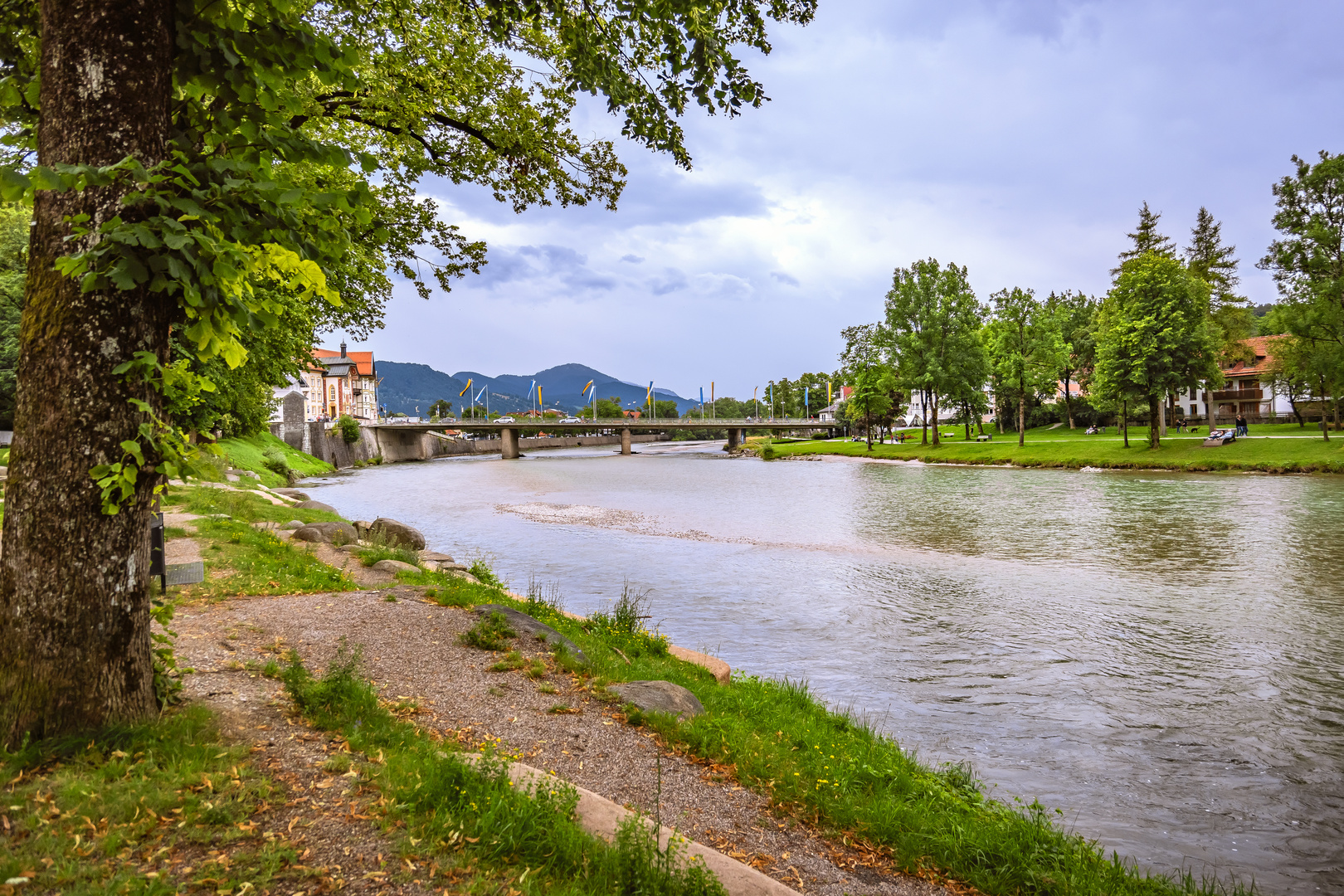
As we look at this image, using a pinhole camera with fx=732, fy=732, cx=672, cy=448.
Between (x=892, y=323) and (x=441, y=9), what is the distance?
233ft

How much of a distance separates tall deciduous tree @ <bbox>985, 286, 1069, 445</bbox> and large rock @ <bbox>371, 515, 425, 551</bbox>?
63060 millimetres

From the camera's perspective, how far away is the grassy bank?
145 ft

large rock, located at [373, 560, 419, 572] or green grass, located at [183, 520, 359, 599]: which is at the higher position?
green grass, located at [183, 520, 359, 599]

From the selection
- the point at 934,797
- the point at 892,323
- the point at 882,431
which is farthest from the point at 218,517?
the point at 882,431

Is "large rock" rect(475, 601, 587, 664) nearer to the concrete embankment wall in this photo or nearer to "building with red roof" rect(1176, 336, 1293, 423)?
the concrete embankment wall

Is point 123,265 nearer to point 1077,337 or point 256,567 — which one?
point 256,567

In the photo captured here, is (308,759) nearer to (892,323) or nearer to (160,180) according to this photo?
(160,180)

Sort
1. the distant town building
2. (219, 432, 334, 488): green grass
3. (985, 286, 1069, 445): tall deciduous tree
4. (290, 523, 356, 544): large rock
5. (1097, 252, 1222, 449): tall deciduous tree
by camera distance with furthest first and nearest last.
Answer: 1. the distant town building
2. (985, 286, 1069, 445): tall deciduous tree
3. (1097, 252, 1222, 449): tall deciduous tree
4. (219, 432, 334, 488): green grass
5. (290, 523, 356, 544): large rock

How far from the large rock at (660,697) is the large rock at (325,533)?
11.0 meters

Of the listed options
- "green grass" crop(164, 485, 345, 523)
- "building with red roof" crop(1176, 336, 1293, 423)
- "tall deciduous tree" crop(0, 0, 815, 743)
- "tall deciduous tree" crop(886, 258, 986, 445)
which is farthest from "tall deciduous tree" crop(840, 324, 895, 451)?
"tall deciduous tree" crop(0, 0, 815, 743)

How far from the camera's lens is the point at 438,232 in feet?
51.8

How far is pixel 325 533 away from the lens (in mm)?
16828

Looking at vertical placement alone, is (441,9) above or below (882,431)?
above

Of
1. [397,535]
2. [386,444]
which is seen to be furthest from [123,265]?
[386,444]
